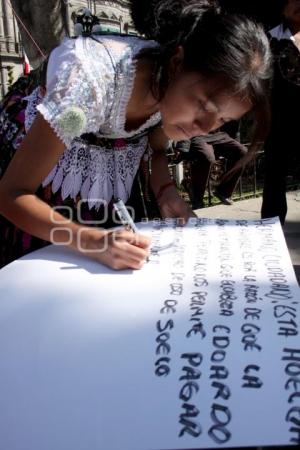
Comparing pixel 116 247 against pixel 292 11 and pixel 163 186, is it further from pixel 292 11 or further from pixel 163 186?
pixel 292 11

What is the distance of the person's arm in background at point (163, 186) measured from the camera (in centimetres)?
151

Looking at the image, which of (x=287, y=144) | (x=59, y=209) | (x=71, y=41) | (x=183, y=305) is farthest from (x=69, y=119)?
(x=287, y=144)

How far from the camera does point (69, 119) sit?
105cm

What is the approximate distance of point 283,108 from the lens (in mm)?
2402

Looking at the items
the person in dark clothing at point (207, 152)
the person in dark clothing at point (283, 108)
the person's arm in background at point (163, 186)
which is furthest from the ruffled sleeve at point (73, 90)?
the person in dark clothing at point (207, 152)

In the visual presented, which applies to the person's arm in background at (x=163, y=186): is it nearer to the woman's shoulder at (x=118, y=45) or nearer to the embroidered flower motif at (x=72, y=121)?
the woman's shoulder at (x=118, y=45)

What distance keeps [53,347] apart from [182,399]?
0.22 meters

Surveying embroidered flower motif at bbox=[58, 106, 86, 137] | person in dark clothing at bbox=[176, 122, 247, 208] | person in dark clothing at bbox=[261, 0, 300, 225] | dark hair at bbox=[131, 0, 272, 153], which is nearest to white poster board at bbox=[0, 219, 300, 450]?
embroidered flower motif at bbox=[58, 106, 86, 137]

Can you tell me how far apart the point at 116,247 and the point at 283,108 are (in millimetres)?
1627

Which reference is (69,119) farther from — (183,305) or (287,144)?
(287,144)

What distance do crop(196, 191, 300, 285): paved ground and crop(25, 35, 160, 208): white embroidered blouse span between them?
77.2 inches

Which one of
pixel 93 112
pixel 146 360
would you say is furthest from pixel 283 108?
pixel 146 360

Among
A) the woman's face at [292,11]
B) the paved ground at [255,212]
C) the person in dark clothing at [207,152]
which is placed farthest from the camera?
the person in dark clothing at [207,152]

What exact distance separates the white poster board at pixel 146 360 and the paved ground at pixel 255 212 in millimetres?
2295
